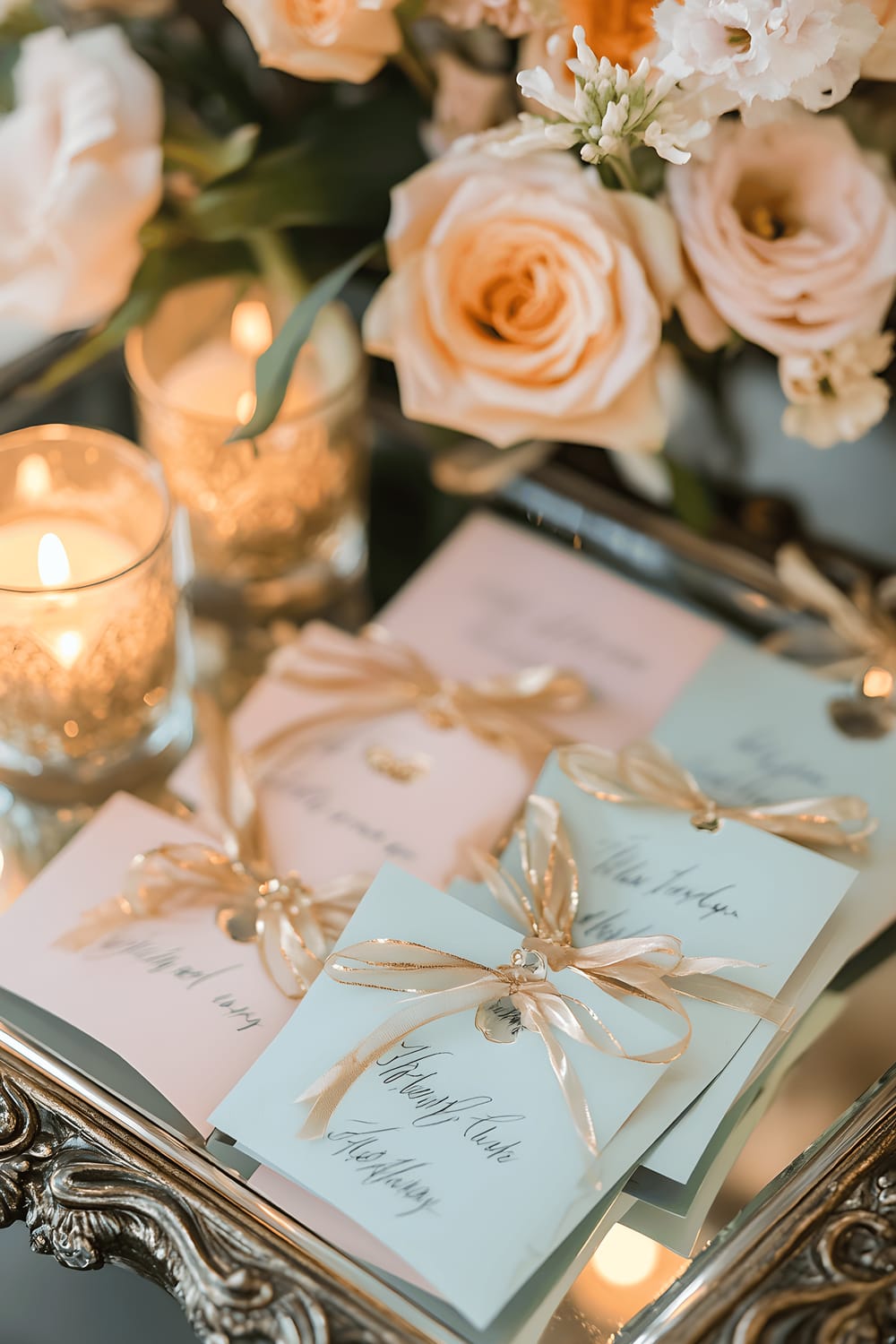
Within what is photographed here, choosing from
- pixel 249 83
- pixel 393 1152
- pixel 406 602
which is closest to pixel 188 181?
pixel 249 83

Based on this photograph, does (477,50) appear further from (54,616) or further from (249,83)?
(54,616)

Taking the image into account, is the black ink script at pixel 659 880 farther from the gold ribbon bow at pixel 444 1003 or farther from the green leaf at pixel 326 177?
the green leaf at pixel 326 177

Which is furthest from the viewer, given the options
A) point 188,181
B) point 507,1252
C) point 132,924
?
point 188,181

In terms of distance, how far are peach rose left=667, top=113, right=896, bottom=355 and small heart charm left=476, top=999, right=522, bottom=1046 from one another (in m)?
0.30

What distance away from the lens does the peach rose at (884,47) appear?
19.3 inches

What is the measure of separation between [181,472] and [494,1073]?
1.17ft

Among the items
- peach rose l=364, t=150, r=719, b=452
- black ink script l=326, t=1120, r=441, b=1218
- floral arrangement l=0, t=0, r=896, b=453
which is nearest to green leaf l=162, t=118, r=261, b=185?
floral arrangement l=0, t=0, r=896, b=453

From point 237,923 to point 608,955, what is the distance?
0.53ft

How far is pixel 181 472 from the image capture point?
68 centimetres

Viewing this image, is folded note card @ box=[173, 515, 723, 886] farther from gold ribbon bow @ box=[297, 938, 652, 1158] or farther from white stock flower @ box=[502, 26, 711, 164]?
white stock flower @ box=[502, 26, 711, 164]

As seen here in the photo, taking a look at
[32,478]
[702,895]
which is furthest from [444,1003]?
[32,478]

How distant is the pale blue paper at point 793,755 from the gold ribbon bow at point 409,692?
0.06 metres

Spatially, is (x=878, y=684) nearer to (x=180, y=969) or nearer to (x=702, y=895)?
(x=702, y=895)

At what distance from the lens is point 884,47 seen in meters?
0.49
